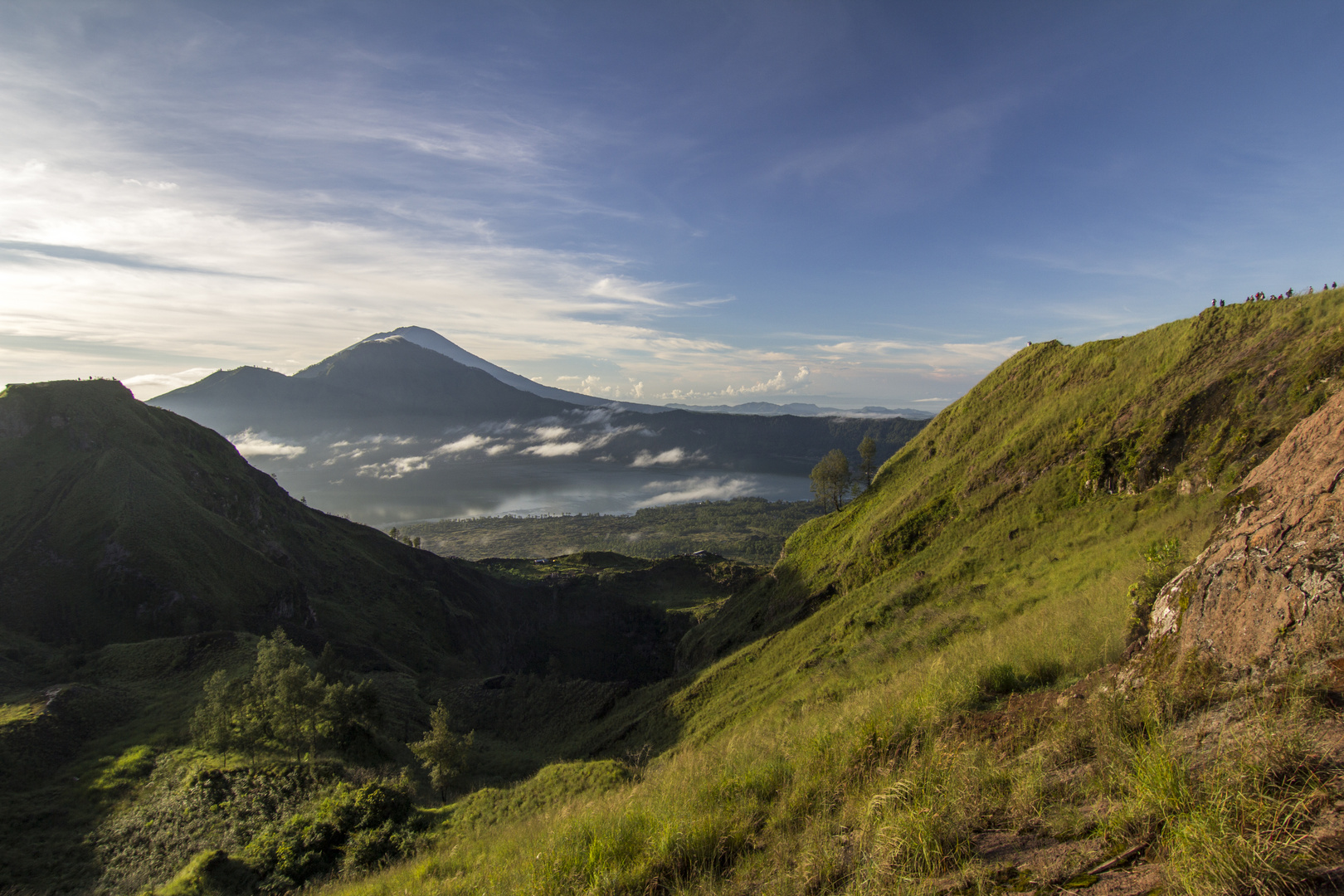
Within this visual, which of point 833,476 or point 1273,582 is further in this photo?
point 833,476

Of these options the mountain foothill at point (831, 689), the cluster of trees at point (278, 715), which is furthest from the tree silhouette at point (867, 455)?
the cluster of trees at point (278, 715)

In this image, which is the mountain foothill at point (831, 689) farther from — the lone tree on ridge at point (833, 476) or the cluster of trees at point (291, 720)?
the lone tree on ridge at point (833, 476)

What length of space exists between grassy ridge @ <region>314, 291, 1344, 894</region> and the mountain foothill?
0.05 meters

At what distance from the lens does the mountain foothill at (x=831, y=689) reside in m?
4.56

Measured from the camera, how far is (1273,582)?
566 cm

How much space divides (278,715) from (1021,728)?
32.6 meters

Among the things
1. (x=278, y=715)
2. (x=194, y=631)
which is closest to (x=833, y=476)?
(x=278, y=715)

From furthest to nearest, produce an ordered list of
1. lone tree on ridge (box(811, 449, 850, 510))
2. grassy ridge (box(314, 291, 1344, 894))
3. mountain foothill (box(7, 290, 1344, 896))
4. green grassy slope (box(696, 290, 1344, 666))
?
lone tree on ridge (box(811, 449, 850, 510)) < green grassy slope (box(696, 290, 1344, 666)) < mountain foothill (box(7, 290, 1344, 896)) < grassy ridge (box(314, 291, 1344, 894))

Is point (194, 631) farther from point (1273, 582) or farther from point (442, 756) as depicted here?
point (1273, 582)

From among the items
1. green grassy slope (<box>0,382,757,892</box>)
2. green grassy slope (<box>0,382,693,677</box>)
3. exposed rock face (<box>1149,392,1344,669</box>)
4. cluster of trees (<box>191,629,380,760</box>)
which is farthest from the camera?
green grassy slope (<box>0,382,693,677</box>)

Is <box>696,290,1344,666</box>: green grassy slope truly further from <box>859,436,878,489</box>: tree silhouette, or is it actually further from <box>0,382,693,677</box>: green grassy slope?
<box>0,382,693,677</box>: green grassy slope

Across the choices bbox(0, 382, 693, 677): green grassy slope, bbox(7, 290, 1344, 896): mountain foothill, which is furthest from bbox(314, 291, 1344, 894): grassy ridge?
bbox(0, 382, 693, 677): green grassy slope

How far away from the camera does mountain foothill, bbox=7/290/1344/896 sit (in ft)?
15.0

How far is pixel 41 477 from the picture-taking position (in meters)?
58.3
